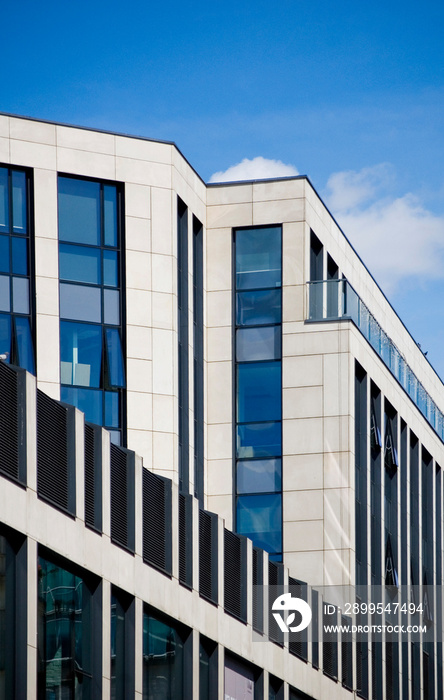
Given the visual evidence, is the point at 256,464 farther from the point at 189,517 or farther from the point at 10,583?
the point at 10,583

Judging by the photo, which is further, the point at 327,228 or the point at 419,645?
the point at 419,645

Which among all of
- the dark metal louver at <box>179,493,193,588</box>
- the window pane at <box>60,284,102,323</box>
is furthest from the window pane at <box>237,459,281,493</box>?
the dark metal louver at <box>179,493,193,588</box>

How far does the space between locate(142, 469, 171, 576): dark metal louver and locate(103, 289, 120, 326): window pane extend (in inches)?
542

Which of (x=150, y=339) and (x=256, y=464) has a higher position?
(x=150, y=339)

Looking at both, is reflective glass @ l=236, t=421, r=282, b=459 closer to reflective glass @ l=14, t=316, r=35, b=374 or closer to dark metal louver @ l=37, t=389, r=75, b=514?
reflective glass @ l=14, t=316, r=35, b=374

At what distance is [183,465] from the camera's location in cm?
4922

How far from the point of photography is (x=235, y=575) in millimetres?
39938

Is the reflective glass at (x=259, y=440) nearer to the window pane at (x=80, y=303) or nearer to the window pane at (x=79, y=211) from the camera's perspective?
the window pane at (x=80, y=303)

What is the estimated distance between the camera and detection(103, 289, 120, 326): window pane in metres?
48.2

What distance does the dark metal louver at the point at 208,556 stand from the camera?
37.4 m

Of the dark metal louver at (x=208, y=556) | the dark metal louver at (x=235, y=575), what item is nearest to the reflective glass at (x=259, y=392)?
the dark metal louver at (x=235, y=575)

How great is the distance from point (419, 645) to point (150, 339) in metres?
20.9

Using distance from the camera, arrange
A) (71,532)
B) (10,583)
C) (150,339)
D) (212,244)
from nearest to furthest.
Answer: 1. (10,583)
2. (71,532)
3. (150,339)
4. (212,244)

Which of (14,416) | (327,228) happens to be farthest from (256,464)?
(14,416)
